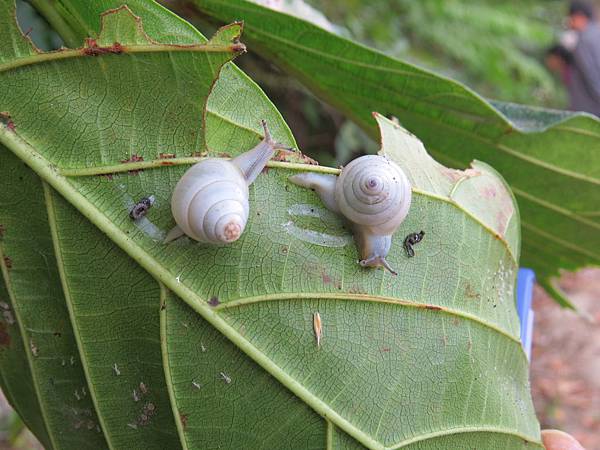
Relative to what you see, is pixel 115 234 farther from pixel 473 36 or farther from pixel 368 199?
pixel 473 36

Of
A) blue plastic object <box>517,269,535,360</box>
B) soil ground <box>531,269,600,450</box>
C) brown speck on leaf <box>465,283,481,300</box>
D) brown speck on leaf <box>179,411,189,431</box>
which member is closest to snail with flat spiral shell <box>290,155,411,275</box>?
brown speck on leaf <box>465,283,481,300</box>

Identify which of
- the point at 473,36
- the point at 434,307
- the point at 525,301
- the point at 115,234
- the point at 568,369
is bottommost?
the point at 115,234

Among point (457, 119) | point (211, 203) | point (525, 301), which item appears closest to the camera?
point (211, 203)

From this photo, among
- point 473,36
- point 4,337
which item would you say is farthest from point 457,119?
point 473,36

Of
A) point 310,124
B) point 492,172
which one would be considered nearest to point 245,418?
point 492,172

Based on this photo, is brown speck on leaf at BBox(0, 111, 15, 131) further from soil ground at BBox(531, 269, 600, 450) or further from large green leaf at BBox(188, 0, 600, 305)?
soil ground at BBox(531, 269, 600, 450)

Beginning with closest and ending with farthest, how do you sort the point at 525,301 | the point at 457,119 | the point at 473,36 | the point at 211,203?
the point at 211,203
the point at 457,119
the point at 525,301
the point at 473,36
